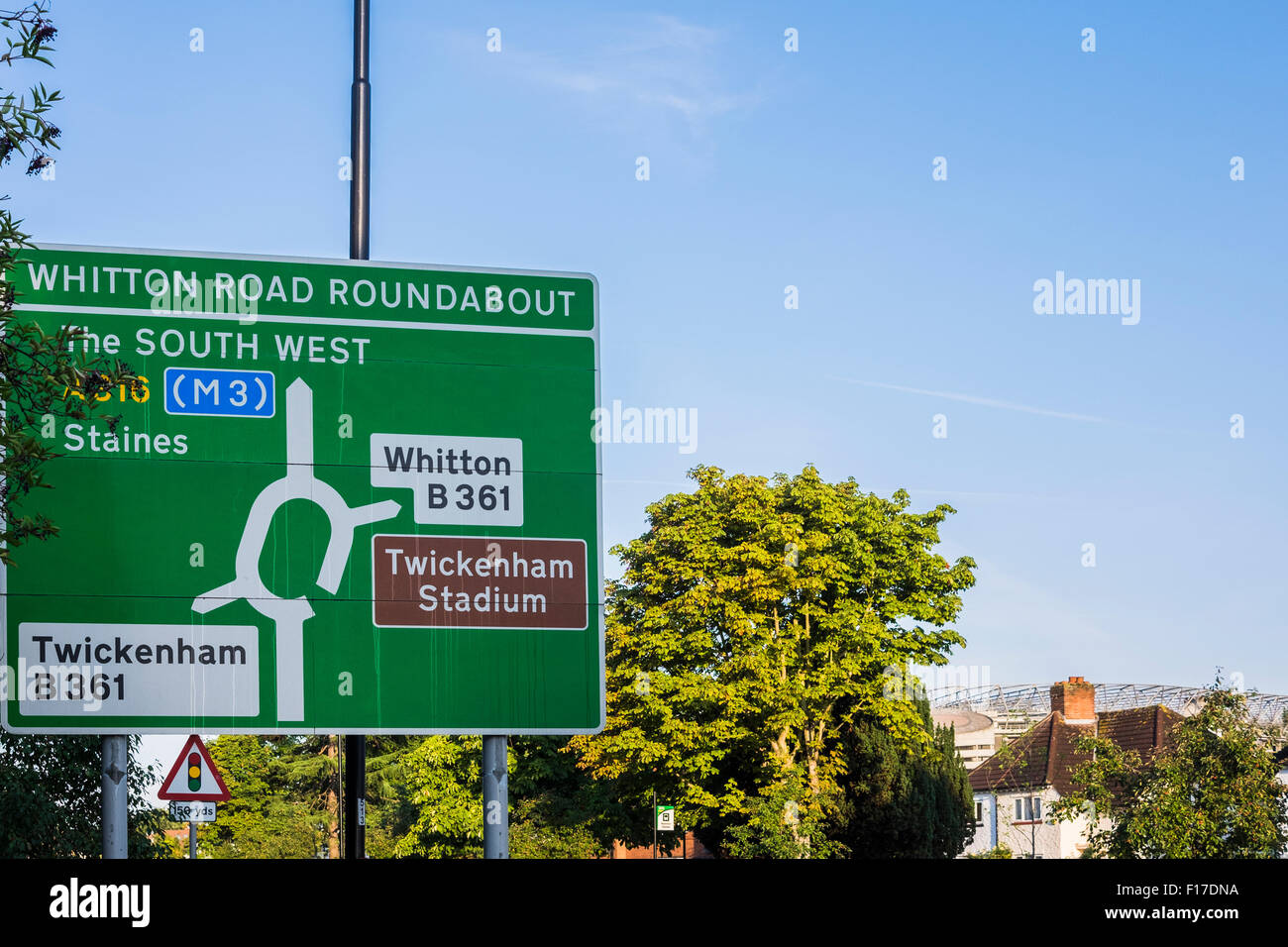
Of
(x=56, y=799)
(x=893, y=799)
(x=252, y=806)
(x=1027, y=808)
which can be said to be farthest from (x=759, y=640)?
(x=252, y=806)

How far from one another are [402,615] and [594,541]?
151cm

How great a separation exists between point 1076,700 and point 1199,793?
136ft

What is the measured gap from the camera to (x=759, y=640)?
52438mm

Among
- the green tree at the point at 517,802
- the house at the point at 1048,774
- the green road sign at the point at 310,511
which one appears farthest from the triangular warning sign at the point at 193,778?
the house at the point at 1048,774

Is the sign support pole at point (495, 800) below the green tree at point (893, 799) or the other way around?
the other way around

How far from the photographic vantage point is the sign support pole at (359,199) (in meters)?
12.2

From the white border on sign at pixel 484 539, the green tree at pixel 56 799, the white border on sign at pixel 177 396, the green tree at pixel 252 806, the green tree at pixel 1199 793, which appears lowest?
the green tree at pixel 252 806

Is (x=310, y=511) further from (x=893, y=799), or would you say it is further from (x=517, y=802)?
(x=517, y=802)

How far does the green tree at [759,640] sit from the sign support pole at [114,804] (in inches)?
1564

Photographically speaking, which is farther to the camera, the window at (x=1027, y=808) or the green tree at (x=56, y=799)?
the window at (x=1027, y=808)

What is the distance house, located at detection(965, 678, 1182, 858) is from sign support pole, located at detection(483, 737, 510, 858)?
6014 centimetres

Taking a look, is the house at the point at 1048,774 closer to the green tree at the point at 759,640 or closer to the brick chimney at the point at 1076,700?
the brick chimney at the point at 1076,700

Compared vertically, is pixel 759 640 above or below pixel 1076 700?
above
